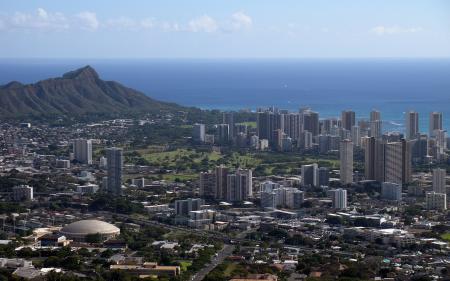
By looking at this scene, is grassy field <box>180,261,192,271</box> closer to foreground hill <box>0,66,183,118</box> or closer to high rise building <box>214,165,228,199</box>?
high rise building <box>214,165,228,199</box>

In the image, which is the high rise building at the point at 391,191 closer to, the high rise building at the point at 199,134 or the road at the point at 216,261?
the road at the point at 216,261

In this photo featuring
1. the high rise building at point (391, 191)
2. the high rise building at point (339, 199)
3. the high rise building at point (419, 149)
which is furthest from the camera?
the high rise building at point (419, 149)

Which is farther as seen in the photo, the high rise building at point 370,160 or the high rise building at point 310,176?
the high rise building at point 370,160

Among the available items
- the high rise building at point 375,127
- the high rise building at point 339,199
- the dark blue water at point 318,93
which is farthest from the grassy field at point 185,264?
the dark blue water at point 318,93

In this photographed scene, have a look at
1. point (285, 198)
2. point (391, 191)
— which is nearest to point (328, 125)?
point (391, 191)

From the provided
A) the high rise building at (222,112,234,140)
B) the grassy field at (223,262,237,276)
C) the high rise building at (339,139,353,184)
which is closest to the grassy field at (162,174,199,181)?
the high rise building at (339,139,353,184)

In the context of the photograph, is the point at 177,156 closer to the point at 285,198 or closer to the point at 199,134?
the point at 199,134
